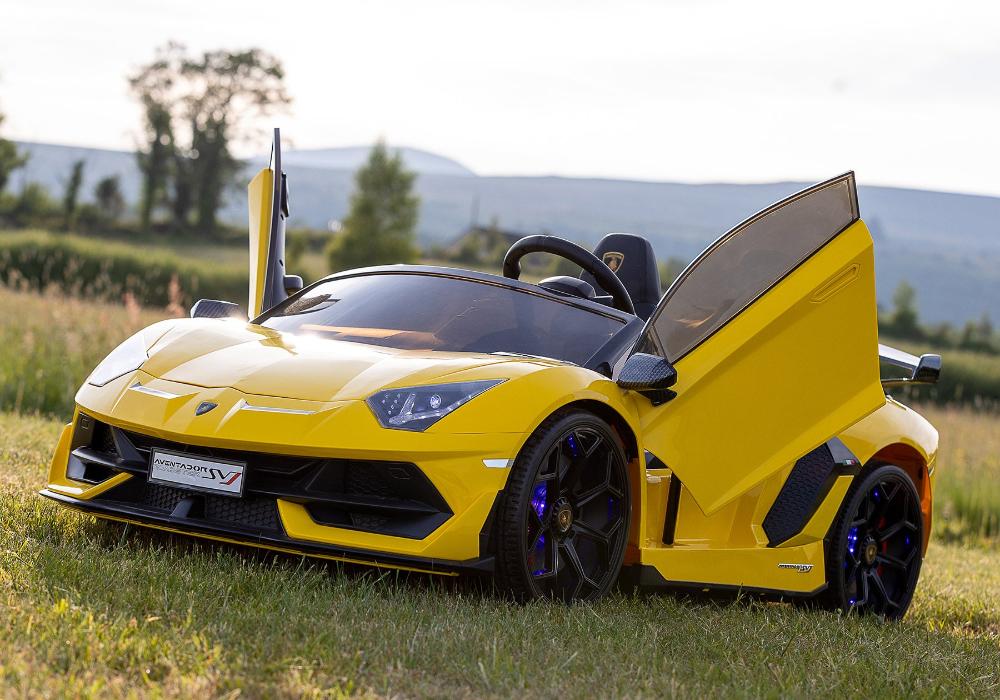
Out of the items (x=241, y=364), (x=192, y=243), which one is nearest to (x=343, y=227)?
(x=192, y=243)

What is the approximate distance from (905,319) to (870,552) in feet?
218

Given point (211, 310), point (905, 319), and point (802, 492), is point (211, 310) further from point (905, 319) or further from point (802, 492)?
point (905, 319)

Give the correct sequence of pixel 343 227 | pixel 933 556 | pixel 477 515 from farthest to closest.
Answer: pixel 343 227 < pixel 933 556 < pixel 477 515

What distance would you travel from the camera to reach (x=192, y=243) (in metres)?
64.6

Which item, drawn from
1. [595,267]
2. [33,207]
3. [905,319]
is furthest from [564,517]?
[905,319]

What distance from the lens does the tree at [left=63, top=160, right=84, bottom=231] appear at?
6166 cm

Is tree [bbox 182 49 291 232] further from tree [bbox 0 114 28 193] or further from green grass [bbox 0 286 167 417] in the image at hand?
green grass [bbox 0 286 167 417]

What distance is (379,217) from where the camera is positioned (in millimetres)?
61156

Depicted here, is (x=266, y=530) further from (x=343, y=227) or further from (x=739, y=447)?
(x=343, y=227)

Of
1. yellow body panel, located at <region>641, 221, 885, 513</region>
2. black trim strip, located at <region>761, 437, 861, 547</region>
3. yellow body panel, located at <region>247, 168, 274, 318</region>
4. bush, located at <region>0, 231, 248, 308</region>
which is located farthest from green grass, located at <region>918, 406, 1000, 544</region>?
bush, located at <region>0, 231, 248, 308</region>

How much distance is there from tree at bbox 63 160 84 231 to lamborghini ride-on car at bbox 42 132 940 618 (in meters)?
59.9

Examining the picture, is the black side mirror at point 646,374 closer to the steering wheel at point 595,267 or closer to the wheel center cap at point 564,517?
the wheel center cap at point 564,517

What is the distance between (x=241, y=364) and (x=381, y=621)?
4.17ft

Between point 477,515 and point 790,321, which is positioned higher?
point 790,321
